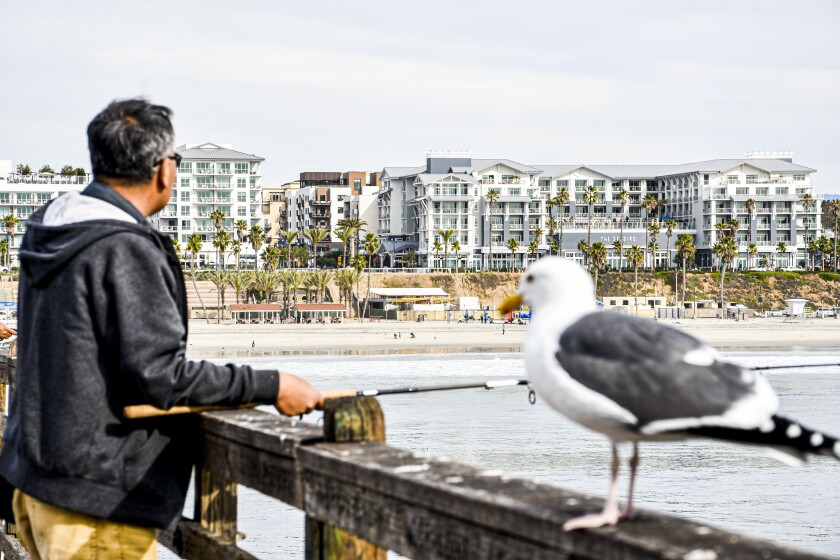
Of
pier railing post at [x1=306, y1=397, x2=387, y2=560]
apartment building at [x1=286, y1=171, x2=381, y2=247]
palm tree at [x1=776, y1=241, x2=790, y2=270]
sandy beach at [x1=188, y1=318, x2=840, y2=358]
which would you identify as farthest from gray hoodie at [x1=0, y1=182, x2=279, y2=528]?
apartment building at [x1=286, y1=171, x2=381, y2=247]

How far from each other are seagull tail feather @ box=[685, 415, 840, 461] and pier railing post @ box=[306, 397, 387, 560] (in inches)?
42.9

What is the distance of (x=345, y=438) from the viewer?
9.91 feet

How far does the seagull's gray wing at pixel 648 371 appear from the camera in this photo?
215 centimetres

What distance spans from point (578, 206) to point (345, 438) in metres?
138

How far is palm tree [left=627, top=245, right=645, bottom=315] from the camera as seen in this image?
11986 centimetres

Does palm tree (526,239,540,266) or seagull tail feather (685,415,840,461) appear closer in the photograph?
seagull tail feather (685,415,840,461)

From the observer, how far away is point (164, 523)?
346cm

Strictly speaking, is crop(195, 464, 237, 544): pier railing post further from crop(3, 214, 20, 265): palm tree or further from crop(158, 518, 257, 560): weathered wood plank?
crop(3, 214, 20, 265): palm tree

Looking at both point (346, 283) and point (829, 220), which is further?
point (829, 220)

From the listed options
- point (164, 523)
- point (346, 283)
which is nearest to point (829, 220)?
point (346, 283)

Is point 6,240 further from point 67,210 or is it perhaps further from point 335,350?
point 67,210

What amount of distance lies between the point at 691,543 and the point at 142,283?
195 centimetres

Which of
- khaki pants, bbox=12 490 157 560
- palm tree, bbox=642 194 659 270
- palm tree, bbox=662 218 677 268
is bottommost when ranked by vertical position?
khaki pants, bbox=12 490 157 560

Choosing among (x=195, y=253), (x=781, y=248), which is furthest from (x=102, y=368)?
(x=781, y=248)
